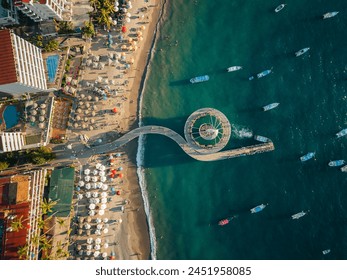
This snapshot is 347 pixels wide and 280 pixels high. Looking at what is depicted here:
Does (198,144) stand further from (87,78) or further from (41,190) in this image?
(41,190)

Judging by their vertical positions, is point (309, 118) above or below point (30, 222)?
above

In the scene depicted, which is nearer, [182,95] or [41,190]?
[41,190]

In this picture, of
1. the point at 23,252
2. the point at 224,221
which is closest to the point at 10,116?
the point at 23,252

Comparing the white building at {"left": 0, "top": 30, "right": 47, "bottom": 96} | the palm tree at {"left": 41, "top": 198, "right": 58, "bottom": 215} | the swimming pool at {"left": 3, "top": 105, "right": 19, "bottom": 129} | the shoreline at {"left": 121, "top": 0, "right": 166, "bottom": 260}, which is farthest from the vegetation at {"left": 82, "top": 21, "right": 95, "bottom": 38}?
the palm tree at {"left": 41, "top": 198, "right": 58, "bottom": 215}

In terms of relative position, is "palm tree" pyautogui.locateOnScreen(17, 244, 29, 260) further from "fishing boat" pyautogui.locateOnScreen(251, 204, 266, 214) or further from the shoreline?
"fishing boat" pyautogui.locateOnScreen(251, 204, 266, 214)

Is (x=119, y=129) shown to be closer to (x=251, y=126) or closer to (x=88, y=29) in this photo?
(x=88, y=29)

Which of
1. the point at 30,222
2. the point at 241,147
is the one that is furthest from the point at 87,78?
the point at 241,147
